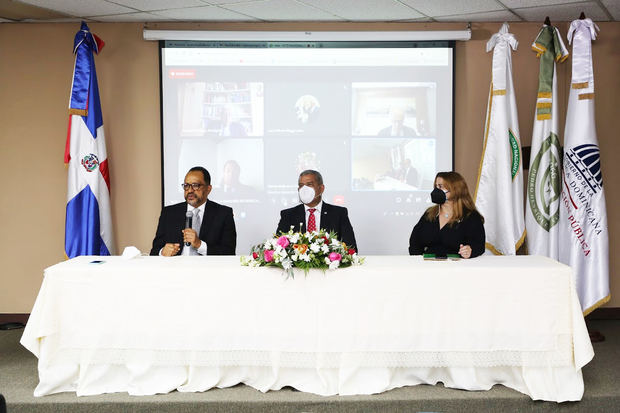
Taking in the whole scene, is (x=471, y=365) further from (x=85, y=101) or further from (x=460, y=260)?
(x=85, y=101)

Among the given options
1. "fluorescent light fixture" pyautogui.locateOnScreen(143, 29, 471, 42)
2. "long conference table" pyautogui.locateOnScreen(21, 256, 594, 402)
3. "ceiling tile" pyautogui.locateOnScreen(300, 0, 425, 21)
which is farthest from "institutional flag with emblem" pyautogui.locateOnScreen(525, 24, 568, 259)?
"long conference table" pyautogui.locateOnScreen(21, 256, 594, 402)

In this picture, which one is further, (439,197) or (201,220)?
(201,220)

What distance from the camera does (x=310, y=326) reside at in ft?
12.0

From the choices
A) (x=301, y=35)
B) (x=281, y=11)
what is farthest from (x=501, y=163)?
(x=281, y=11)

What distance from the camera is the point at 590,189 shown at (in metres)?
5.21

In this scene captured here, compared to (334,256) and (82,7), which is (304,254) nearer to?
(334,256)

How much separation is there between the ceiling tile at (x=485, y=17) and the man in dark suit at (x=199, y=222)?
8.64 ft

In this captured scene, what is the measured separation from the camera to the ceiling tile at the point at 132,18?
5504mm

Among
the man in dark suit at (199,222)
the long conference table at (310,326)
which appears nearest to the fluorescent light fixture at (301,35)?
the man in dark suit at (199,222)

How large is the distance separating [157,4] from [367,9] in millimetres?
1725

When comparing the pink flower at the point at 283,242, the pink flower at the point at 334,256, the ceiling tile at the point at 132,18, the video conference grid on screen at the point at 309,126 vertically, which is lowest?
the pink flower at the point at 334,256

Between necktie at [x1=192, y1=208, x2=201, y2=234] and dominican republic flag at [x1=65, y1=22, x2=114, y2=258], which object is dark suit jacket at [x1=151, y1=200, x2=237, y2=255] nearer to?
necktie at [x1=192, y1=208, x2=201, y2=234]

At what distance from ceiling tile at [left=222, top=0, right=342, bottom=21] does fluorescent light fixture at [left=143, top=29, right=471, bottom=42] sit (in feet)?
0.45

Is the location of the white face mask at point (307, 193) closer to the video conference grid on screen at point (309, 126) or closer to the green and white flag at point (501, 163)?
the video conference grid on screen at point (309, 126)
